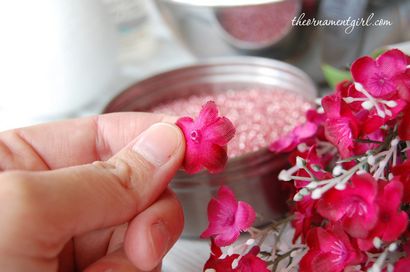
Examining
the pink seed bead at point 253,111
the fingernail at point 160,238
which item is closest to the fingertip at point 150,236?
the fingernail at point 160,238

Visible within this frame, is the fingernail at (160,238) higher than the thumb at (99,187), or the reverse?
the thumb at (99,187)

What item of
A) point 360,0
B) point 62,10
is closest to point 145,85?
point 62,10

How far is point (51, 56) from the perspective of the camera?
0.66 meters

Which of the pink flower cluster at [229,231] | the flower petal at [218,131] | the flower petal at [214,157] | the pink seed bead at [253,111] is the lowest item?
the pink flower cluster at [229,231]

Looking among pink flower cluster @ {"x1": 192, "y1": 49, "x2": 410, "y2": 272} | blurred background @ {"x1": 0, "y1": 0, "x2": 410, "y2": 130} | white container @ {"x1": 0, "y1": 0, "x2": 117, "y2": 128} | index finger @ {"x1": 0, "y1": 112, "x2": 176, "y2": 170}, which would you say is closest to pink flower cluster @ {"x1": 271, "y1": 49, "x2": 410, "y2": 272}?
pink flower cluster @ {"x1": 192, "y1": 49, "x2": 410, "y2": 272}

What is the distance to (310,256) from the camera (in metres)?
0.36

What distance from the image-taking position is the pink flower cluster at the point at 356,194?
0.32 meters

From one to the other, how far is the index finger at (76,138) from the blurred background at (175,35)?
13 cm

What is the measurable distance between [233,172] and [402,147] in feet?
0.47

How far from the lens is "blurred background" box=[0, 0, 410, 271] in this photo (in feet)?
1.99

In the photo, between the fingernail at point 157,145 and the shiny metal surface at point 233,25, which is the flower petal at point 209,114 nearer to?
the fingernail at point 157,145

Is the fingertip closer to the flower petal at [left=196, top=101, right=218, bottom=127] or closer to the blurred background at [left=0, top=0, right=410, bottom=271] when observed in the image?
the flower petal at [left=196, top=101, right=218, bottom=127]

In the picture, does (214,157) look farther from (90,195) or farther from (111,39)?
(111,39)

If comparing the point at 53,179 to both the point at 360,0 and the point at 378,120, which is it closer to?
the point at 378,120
